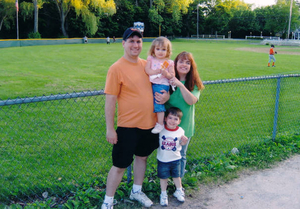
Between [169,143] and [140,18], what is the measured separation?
62051 mm

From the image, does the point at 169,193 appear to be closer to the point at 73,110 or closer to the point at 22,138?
the point at 22,138

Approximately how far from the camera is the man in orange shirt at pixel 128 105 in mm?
2809

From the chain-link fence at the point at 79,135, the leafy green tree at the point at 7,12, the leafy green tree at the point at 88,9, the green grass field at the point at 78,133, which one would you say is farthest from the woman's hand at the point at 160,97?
the leafy green tree at the point at 7,12

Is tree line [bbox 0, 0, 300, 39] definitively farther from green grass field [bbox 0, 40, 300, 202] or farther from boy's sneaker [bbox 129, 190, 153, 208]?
boy's sneaker [bbox 129, 190, 153, 208]

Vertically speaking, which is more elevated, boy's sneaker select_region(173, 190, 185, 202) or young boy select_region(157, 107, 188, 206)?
young boy select_region(157, 107, 188, 206)

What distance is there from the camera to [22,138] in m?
5.28

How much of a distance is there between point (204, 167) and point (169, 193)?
0.90 m

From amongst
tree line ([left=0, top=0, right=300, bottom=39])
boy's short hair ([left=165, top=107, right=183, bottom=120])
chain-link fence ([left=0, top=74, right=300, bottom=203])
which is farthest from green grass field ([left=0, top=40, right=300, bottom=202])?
tree line ([left=0, top=0, right=300, bottom=39])

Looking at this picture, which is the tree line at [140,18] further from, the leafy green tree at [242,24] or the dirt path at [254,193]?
the dirt path at [254,193]

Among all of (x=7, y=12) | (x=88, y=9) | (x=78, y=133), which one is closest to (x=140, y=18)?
(x=88, y=9)

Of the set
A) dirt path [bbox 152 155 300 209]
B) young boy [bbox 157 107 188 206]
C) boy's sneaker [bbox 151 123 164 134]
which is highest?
boy's sneaker [bbox 151 123 164 134]

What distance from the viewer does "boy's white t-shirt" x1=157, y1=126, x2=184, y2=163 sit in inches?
127

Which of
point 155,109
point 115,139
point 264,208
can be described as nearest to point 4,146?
point 115,139

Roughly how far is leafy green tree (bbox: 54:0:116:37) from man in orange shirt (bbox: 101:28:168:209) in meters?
44.8
